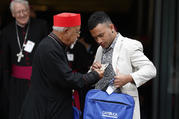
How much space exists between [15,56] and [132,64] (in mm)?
1712

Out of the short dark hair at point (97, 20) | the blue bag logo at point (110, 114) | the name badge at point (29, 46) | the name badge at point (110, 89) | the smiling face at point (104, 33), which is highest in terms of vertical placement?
the short dark hair at point (97, 20)

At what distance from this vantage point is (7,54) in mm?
3738

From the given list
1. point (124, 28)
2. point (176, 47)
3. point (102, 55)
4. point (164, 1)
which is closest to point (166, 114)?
point (176, 47)

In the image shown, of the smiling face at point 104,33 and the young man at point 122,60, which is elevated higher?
the smiling face at point 104,33

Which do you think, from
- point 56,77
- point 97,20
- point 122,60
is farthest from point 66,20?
point 122,60

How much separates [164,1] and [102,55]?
65.3 inches

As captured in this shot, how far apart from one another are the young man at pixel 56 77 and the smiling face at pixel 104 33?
16 cm

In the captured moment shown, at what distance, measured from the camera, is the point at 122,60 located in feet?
8.24

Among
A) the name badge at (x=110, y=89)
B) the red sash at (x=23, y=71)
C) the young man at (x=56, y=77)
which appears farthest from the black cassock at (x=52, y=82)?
the red sash at (x=23, y=71)

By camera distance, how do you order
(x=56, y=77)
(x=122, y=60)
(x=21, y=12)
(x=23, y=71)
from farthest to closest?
1. (x=23, y=71)
2. (x=21, y=12)
3. (x=122, y=60)
4. (x=56, y=77)

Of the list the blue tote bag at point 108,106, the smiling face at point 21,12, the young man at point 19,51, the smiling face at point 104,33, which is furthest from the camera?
the young man at point 19,51

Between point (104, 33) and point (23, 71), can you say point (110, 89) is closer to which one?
point (104, 33)

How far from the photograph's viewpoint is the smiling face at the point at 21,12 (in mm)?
3534

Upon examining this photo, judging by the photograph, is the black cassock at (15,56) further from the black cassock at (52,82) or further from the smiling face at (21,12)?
the black cassock at (52,82)
